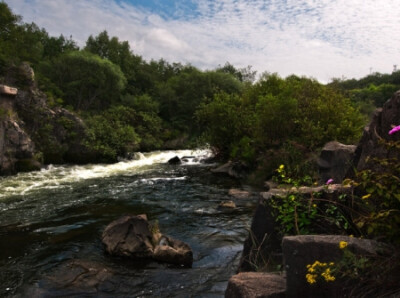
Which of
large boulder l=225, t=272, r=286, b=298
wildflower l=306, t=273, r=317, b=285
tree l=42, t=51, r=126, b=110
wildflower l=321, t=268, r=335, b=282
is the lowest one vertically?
large boulder l=225, t=272, r=286, b=298

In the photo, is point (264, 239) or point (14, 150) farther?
point (14, 150)

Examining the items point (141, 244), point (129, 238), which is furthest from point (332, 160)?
point (129, 238)

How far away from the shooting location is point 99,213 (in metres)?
11.9

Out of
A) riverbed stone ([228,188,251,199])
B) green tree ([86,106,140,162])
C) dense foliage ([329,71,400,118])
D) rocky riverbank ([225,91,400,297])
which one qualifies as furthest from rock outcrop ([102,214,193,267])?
dense foliage ([329,71,400,118])

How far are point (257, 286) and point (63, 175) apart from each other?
1858cm

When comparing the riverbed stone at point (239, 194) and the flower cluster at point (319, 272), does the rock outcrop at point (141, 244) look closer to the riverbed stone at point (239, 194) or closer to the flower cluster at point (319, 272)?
the flower cluster at point (319, 272)

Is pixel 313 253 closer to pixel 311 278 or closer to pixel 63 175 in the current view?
pixel 311 278

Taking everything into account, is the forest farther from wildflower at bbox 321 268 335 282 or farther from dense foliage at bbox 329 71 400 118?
dense foliage at bbox 329 71 400 118

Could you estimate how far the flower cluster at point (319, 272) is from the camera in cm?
346

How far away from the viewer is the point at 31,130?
80.7 feet

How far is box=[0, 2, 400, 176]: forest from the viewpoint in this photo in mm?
17406

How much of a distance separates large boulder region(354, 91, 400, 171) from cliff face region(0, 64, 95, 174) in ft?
67.9

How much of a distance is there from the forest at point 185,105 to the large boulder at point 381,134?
7.87 meters

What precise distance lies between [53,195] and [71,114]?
15.3m
